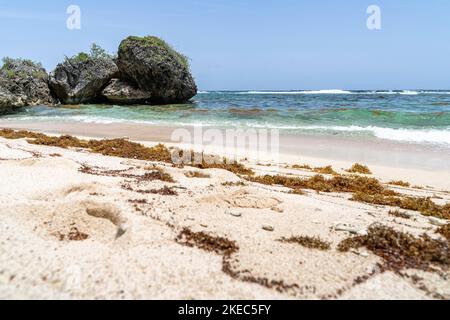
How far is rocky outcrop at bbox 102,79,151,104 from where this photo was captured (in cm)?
3369

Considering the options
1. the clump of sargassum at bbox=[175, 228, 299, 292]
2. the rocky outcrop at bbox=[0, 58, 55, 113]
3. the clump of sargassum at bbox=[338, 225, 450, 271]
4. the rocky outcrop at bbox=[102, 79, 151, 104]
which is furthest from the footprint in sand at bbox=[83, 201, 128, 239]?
the rocky outcrop at bbox=[102, 79, 151, 104]

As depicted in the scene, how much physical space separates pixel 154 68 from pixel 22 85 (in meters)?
10.7

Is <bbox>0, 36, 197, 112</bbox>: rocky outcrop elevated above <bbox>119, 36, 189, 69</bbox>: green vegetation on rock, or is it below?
below

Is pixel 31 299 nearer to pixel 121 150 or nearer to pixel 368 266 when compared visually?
pixel 368 266

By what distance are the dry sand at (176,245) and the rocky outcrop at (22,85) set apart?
26.2m

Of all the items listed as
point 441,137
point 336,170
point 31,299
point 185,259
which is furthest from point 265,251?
point 441,137

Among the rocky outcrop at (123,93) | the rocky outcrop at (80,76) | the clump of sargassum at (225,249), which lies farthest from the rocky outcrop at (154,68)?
the clump of sargassum at (225,249)

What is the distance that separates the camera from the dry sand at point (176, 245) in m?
2.44

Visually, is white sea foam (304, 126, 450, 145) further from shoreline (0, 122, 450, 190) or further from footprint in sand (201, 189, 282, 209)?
footprint in sand (201, 189, 282, 209)

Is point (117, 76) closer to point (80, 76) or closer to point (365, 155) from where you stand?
point (80, 76)

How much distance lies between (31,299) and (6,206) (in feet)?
5.66

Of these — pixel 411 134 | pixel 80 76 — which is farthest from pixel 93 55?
pixel 411 134

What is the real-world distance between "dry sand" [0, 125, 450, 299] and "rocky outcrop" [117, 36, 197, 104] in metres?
28.9

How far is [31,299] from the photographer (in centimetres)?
219
